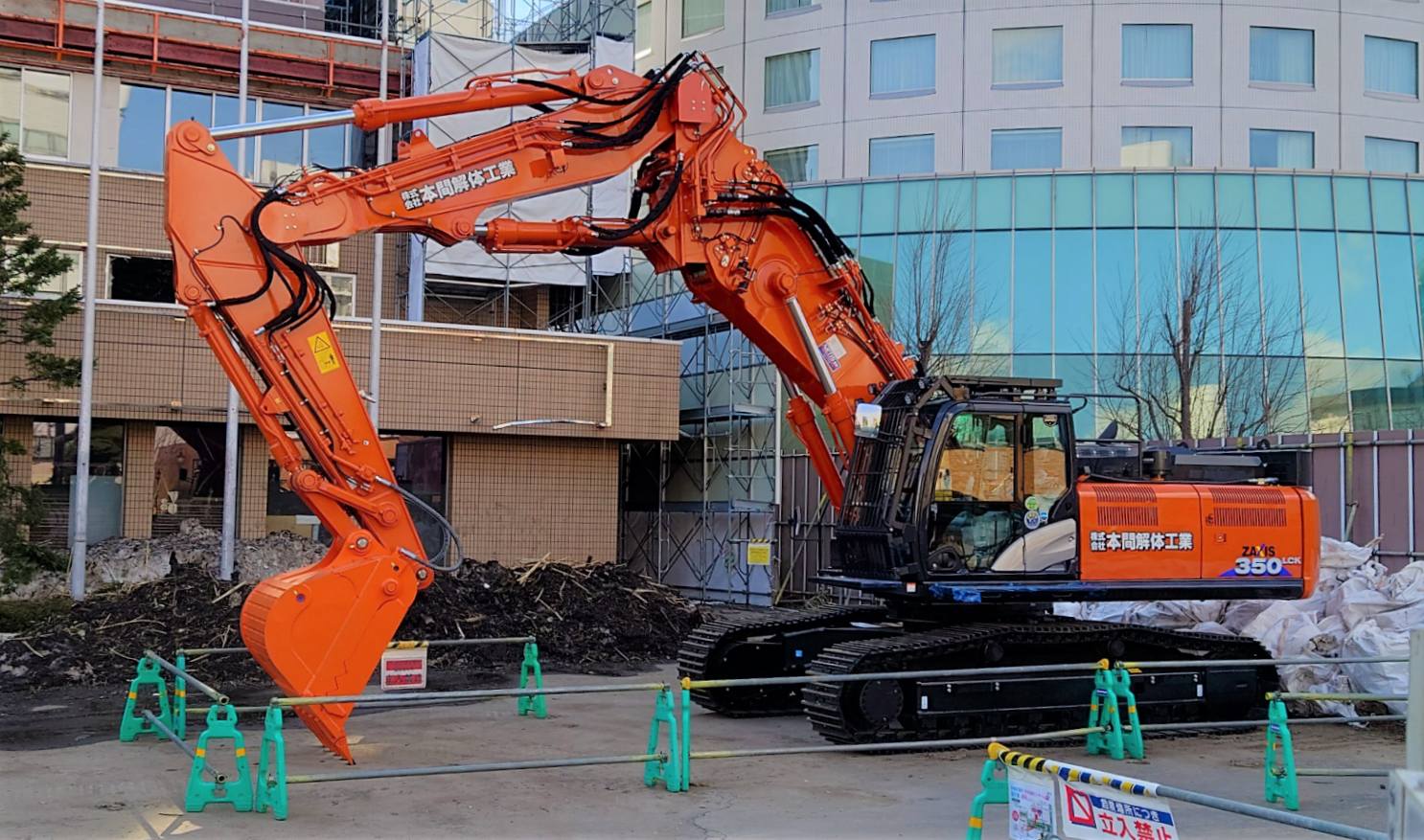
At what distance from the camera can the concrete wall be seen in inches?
1315

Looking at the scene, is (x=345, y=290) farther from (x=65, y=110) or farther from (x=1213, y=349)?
(x=1213, y=349)

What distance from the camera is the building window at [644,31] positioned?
4016cm

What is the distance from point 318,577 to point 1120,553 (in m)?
7.31

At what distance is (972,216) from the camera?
31.0m

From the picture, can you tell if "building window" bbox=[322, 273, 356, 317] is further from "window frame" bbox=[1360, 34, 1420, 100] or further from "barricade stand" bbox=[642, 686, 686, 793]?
"window frame" bbox=[1360, 34, 1420, 100]

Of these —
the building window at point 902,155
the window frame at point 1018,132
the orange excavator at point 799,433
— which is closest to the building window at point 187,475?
the orange excavator at point 799,433

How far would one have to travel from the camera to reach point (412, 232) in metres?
12.0

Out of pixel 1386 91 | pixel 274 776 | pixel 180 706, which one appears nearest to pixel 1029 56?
pixel 1386 91

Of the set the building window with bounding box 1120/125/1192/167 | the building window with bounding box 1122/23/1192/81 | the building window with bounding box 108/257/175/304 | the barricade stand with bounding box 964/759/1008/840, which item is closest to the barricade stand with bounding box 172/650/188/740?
the barricade stand with bounding box 964/759/1008/840

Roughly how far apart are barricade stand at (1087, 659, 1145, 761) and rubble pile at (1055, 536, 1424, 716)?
10.7ft

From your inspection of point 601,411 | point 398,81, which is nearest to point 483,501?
point 601,411

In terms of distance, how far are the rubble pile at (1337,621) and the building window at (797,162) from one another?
19559 millimetres

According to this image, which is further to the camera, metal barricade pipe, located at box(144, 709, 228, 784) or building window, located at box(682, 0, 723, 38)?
building window, located at box(682, 0, 723, 38)

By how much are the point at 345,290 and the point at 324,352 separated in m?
17.3
